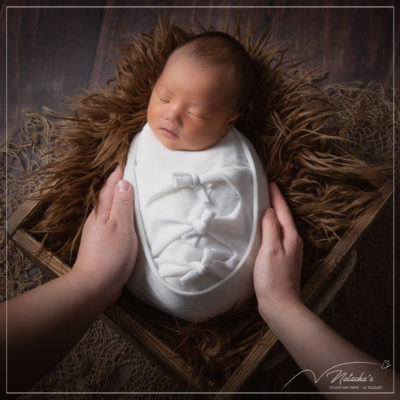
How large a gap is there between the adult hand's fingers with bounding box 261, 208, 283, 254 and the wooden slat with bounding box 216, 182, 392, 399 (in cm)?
13

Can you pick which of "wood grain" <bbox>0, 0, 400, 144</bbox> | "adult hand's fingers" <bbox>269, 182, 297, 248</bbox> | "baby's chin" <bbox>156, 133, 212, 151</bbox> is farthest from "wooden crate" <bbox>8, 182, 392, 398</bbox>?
"wood grain" <bbox>0, 0, 400, 144</bbox>

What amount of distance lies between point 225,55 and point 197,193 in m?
0.32

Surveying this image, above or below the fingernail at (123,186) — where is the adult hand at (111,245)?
below

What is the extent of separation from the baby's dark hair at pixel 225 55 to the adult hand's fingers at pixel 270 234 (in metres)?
0.27

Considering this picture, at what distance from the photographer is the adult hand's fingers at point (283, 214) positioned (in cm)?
94

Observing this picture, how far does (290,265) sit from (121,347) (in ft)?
1.96

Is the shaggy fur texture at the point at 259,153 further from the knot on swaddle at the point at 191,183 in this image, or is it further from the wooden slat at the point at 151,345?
the knot on swaddle at the point at 191,183

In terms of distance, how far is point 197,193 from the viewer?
866 millimetres

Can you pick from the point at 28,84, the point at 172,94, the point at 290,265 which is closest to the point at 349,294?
the point at 290,265

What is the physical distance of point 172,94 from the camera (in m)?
0.87

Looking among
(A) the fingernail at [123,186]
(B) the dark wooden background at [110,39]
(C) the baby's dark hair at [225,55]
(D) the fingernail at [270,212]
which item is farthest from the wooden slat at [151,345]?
(B) the dark wooden background at [110,39]

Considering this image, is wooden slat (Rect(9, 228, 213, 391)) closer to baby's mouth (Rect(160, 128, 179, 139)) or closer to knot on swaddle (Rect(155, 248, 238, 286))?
knot on swaddle (Rect(155, 248, 238, 286))

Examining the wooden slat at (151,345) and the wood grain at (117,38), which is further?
the wood grain at (117,38)

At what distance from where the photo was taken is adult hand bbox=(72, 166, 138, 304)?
842 mm
